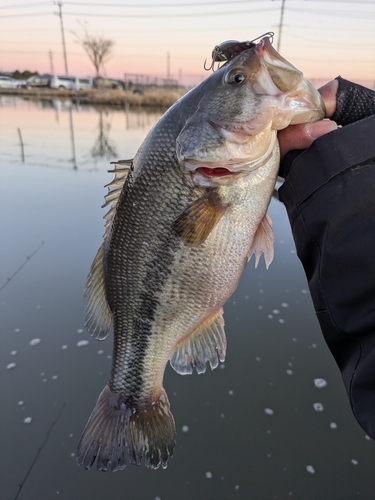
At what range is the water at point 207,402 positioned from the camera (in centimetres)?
195

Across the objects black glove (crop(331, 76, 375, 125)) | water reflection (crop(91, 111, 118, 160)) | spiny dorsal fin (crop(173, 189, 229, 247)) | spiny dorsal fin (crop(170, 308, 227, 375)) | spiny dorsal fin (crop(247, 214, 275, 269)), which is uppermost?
black glove (crop(331, 76, 375, 125))

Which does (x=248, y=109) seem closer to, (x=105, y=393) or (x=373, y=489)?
(x=105, y=393)

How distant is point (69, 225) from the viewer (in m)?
5.00

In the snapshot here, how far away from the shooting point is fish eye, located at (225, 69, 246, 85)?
114 cm

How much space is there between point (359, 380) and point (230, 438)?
1480mm

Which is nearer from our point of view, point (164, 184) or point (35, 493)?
point (164, 184)

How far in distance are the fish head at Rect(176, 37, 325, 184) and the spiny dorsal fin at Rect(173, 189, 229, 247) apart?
0.10m

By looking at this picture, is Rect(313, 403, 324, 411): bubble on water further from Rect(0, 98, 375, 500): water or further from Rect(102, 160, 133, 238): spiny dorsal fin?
Rect(102, 160, 133, 238): spiny dorsal fin

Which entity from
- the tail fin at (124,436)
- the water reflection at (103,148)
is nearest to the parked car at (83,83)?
the water reflection at (103,148)

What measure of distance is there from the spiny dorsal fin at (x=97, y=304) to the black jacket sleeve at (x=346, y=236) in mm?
896

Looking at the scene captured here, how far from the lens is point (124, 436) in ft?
4.61

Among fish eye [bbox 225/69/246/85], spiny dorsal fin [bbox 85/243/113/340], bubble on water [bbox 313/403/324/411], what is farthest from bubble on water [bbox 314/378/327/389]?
fish eye [bbox 225/69/246/85]

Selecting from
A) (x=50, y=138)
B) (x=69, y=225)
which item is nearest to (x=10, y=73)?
(x=50, y=138)

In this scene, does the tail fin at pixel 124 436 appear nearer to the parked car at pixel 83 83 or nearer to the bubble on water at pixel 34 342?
the bubble on water at pixel 34 342
